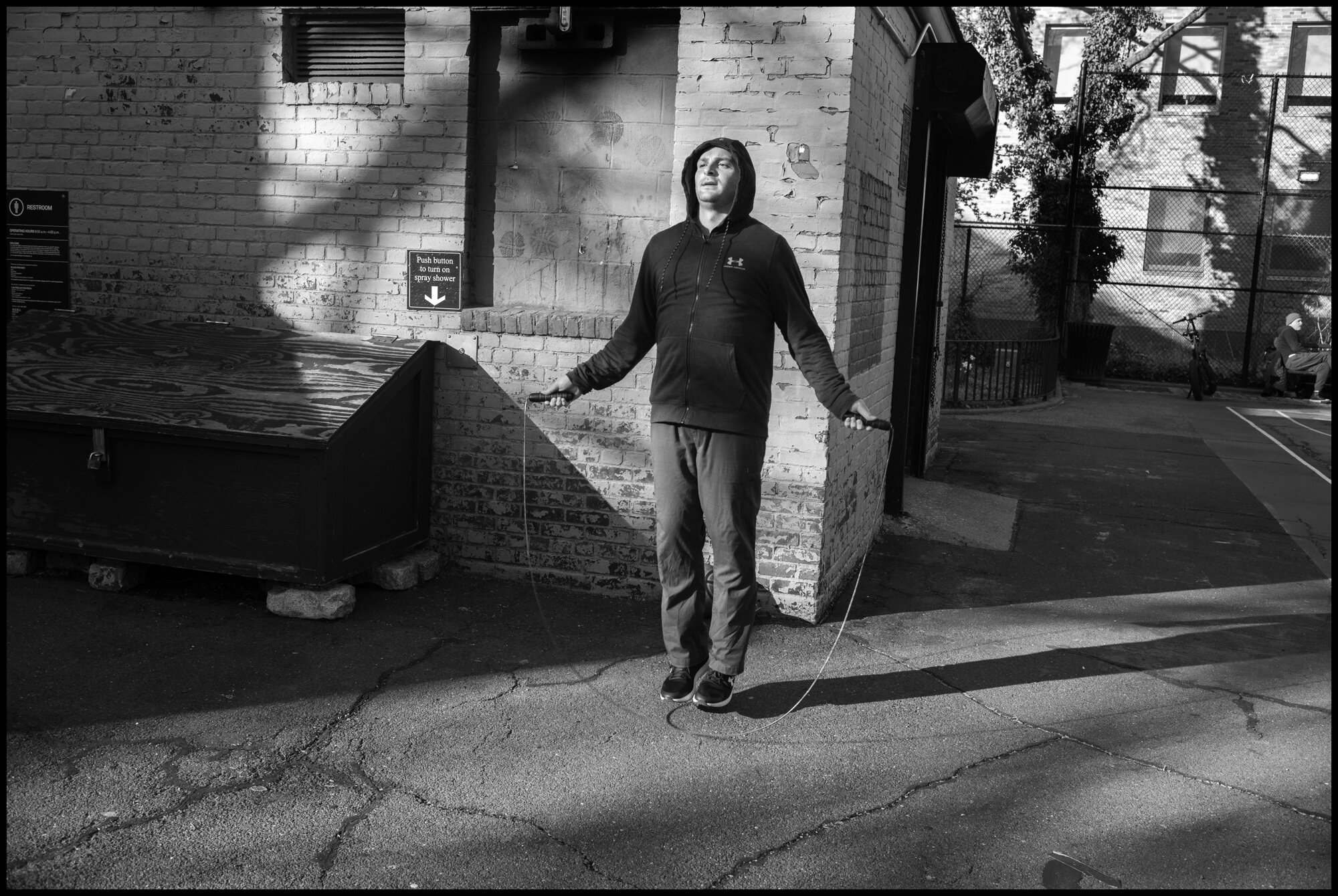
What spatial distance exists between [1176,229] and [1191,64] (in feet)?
10.6

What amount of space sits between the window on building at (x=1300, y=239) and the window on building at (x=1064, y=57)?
14.9 feet

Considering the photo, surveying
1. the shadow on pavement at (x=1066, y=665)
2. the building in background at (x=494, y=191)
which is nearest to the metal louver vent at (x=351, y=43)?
the building in background at (x=494, y=191)

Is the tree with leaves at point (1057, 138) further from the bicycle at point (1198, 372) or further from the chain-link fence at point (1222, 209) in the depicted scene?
the bicycle at point (1198, 372)

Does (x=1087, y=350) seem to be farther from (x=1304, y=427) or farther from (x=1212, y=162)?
(x=1212, y=162)

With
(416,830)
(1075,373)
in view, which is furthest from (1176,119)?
(416,830)

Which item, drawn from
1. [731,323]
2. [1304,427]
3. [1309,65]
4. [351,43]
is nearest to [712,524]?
[731,323]

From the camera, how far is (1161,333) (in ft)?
71.0

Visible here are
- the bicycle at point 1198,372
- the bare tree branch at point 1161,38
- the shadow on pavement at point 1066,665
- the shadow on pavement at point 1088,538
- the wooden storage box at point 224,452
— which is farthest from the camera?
the bare tree branch at point 1161,38

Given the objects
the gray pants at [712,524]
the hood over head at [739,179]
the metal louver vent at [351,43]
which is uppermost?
the metal louver vent at [351,43]

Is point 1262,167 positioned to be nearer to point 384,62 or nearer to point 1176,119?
point 1176,119

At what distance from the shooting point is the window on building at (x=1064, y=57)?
22.8 metres

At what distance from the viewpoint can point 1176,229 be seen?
891 inches

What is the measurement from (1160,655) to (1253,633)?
2.64ft

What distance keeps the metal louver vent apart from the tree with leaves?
1518cm
